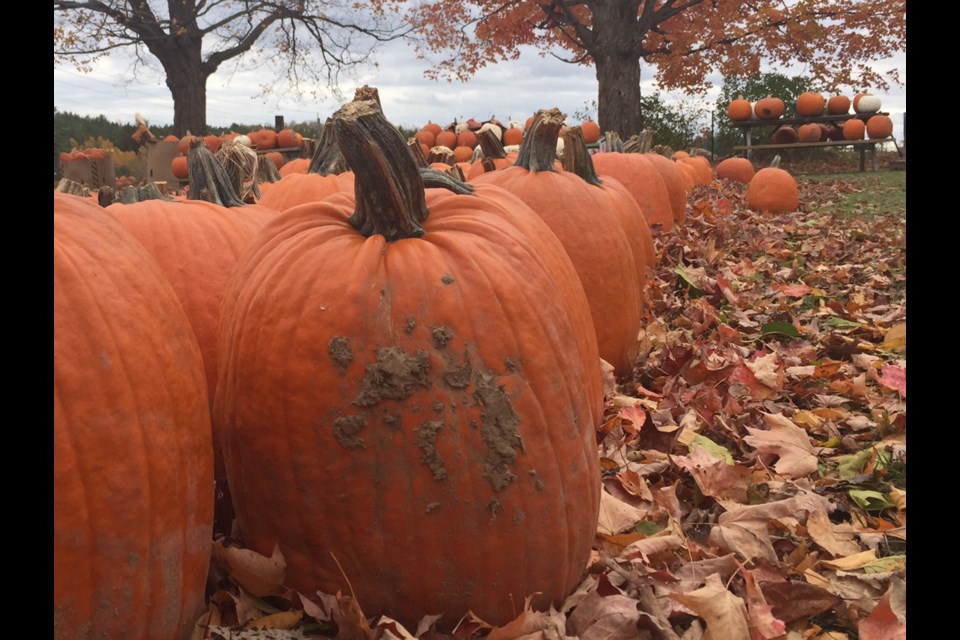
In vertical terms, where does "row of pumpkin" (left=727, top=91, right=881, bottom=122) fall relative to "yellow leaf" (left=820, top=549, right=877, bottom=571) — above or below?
above

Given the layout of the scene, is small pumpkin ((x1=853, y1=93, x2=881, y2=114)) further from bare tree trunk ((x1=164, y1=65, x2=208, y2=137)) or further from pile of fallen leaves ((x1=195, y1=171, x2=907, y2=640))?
pile of fallen leaves ((x1=195, y1=171, x2=907, y2=640))

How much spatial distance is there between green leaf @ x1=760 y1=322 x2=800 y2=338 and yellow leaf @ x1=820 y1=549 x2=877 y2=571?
2411 mm

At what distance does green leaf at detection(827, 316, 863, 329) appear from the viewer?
4.93 meters

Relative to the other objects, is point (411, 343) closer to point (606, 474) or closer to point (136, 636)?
point (136, 636)

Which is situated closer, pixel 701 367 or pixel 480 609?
pixel 480 609

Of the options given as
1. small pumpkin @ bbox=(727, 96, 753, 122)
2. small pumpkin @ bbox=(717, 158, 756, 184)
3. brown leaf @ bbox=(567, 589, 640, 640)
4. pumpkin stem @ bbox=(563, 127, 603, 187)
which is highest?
small pumpkin @ bbox=(727, 96, 753, 122)

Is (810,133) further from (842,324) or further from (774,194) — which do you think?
(842,324)

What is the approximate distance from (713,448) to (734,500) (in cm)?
40

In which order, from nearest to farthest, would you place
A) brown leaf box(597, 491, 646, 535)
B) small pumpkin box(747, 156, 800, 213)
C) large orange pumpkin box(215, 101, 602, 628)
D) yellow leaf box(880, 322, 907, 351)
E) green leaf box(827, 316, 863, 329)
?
1. large orange pumpkin box(215, 101, 602, 628)
2. brown leaf box(597, 491, 646, 535)
3. yellow leaf box(880, 322, 907, 351)
4. green leaf box(827, 316, 863, 329)
5. small pumpkin box(747, 156, 800, 213)

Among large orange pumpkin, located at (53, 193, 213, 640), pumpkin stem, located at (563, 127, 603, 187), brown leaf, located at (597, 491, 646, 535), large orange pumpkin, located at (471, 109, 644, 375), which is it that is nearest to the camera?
large orange pumpkin, located at (53, 193, 213, 640)

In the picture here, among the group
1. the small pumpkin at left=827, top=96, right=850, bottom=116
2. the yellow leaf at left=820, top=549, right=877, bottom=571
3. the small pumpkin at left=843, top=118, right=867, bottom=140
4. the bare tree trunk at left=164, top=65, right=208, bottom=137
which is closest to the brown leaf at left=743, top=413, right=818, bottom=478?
the yellow leaf at left=820, top=549, right=877, bottom=571

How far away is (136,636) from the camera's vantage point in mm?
1620
